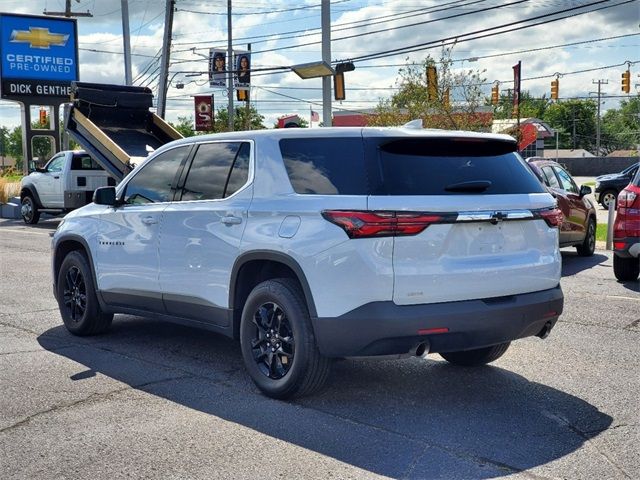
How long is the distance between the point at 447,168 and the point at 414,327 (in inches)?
43.7

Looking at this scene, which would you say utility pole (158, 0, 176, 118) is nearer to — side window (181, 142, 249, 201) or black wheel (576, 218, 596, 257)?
black wheel (576, 218, 596, 257)

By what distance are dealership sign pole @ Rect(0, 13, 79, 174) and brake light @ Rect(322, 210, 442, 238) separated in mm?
30768

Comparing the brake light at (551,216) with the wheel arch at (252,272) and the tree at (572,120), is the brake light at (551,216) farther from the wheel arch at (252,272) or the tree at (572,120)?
the tree at (572,120)

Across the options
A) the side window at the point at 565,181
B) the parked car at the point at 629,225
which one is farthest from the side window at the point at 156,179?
the side window at the point at 565,181

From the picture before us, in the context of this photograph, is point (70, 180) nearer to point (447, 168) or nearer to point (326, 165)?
point (326, 165)

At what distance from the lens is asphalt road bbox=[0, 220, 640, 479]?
4.30 meters

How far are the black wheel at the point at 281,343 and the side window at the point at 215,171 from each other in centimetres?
92

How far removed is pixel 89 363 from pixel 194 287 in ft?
4.08

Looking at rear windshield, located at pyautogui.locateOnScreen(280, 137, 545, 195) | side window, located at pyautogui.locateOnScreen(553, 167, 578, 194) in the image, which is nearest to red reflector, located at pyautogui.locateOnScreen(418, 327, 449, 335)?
rear windshield, located at pyautogui.locateOnScreen(280, 137, 545, 195)

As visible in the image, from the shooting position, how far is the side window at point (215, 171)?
19.4ft

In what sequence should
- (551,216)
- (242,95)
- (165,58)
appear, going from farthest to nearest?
(242,95) → (165,58) → (551,216)

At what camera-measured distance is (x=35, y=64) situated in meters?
34.3

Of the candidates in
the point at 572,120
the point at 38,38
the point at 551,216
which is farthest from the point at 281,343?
the point at 572,120

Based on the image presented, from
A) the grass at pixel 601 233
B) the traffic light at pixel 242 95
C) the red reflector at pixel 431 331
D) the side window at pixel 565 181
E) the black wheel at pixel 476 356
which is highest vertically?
the traffic light at pixel 242 95
